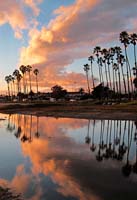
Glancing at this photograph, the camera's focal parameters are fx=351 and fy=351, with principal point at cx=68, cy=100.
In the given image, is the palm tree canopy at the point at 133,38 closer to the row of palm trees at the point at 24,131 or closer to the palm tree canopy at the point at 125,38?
the palm tree canopy at the point at 125,38

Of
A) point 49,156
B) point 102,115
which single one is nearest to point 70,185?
point 49,156

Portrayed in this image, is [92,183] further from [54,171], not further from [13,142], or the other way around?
[13,142]

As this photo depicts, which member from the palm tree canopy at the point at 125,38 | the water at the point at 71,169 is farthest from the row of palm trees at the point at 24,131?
the palm tree canopy at the point at 125,38

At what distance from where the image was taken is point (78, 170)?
86.0 ft

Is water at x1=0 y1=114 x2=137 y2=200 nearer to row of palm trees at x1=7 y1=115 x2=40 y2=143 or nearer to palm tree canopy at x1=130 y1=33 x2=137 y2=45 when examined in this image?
row of palm trees at x1=7 y1=115 x2=40 y2=143

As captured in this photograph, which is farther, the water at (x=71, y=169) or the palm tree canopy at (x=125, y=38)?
the palm tree canopy at (x=125, y=38)

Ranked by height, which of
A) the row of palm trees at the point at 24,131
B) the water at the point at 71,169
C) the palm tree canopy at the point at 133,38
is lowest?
the row of palm trees at the point at 24,131

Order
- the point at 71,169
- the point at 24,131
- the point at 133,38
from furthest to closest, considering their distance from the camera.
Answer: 1. the point at 133,38
2. the point at 24,131
3. the point at 71,169

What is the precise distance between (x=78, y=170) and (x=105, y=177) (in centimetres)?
304

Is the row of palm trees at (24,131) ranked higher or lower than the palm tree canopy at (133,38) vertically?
lower

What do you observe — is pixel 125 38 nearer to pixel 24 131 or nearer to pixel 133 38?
pixel 133 38

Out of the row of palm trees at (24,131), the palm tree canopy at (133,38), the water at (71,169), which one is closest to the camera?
the water at (71,169)

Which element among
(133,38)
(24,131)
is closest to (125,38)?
(133,38)

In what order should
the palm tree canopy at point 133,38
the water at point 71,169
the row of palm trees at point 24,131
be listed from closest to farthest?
the water at point 71,169, the row of palm trees at point 24,131, the palm tree canopy at point 133,38
